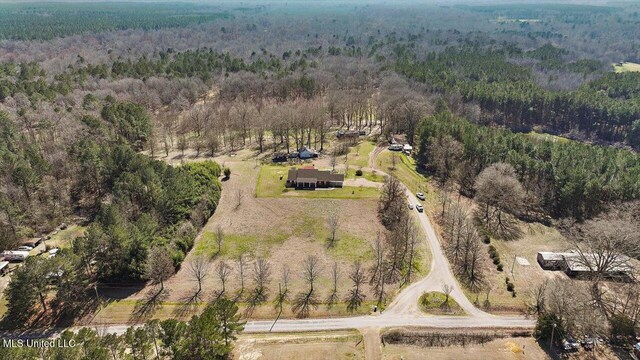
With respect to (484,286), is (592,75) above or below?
above

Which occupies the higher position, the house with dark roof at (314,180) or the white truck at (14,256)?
the house with dark roof at (314,180)

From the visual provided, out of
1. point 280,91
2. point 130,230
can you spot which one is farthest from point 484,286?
point 280,91

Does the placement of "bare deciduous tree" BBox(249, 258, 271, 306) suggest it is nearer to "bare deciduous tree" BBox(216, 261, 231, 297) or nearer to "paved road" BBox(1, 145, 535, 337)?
"bare deciduous tree" BBox(216, 261, 231, 297)

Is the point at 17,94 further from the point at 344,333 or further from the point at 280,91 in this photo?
the point at 344,333

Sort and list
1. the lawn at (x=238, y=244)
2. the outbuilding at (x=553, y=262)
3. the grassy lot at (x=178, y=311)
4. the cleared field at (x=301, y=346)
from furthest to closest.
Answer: the lawn at (x=238, y=244)
the outbuilding at (x=553, y=262)
the grassy lot at (x=178, y=311)
the cleared field at (x=301, y=346)

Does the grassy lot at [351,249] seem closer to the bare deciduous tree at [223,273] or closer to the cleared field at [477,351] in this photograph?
the bare deciduous tree at [223,273]

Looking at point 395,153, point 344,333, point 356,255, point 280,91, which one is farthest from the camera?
point 280,91

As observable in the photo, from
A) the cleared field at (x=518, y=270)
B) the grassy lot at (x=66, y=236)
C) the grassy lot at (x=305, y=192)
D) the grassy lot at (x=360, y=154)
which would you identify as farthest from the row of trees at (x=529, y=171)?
the grassy lot at (x=66, y=236)
